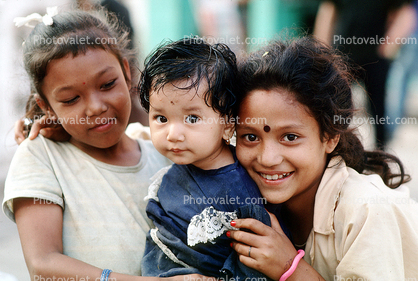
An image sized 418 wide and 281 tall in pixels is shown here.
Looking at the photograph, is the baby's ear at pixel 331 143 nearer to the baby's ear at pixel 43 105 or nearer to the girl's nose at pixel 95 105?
the girl's nose at pixel 95 105

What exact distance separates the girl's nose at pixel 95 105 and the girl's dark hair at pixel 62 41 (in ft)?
0.78

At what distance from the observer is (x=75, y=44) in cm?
177

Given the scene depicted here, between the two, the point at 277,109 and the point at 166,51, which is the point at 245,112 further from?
the point at 166,51

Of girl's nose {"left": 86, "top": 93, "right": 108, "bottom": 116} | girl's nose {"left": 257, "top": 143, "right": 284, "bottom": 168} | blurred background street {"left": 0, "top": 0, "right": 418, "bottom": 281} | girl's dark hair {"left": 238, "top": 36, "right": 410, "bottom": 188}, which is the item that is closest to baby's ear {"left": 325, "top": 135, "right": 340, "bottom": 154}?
girl's dark hair {"left": 238, "top": 36, "right": 410, "bottom": 188}

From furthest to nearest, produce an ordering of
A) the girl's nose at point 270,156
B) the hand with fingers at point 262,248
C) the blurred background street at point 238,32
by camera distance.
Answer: the blurred background street at point 238,32 → the girl's nose at point 270,156 → the hand with fingers at point 262,248

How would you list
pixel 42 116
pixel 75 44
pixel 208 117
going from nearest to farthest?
pixel 208 117, pixel 75 44, pixel 42 116

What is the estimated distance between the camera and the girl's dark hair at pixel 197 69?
58.7 inches

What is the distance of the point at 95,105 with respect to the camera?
1.78 meters

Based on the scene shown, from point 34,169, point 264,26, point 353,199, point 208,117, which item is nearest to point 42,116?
point 34,169

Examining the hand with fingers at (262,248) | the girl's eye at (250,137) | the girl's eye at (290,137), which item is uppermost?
the girl's eye at (290,137)

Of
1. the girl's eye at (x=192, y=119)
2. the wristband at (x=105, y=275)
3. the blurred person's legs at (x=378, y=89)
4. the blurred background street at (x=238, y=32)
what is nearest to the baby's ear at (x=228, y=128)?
the girl's eye at (x=192, y=119)

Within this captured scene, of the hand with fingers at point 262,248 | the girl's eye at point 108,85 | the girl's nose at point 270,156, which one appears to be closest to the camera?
the hand with fingers at point 262,248

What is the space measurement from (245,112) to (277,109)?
161 millimetres

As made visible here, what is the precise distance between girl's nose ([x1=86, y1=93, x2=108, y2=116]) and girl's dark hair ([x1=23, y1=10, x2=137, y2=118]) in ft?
0.78
